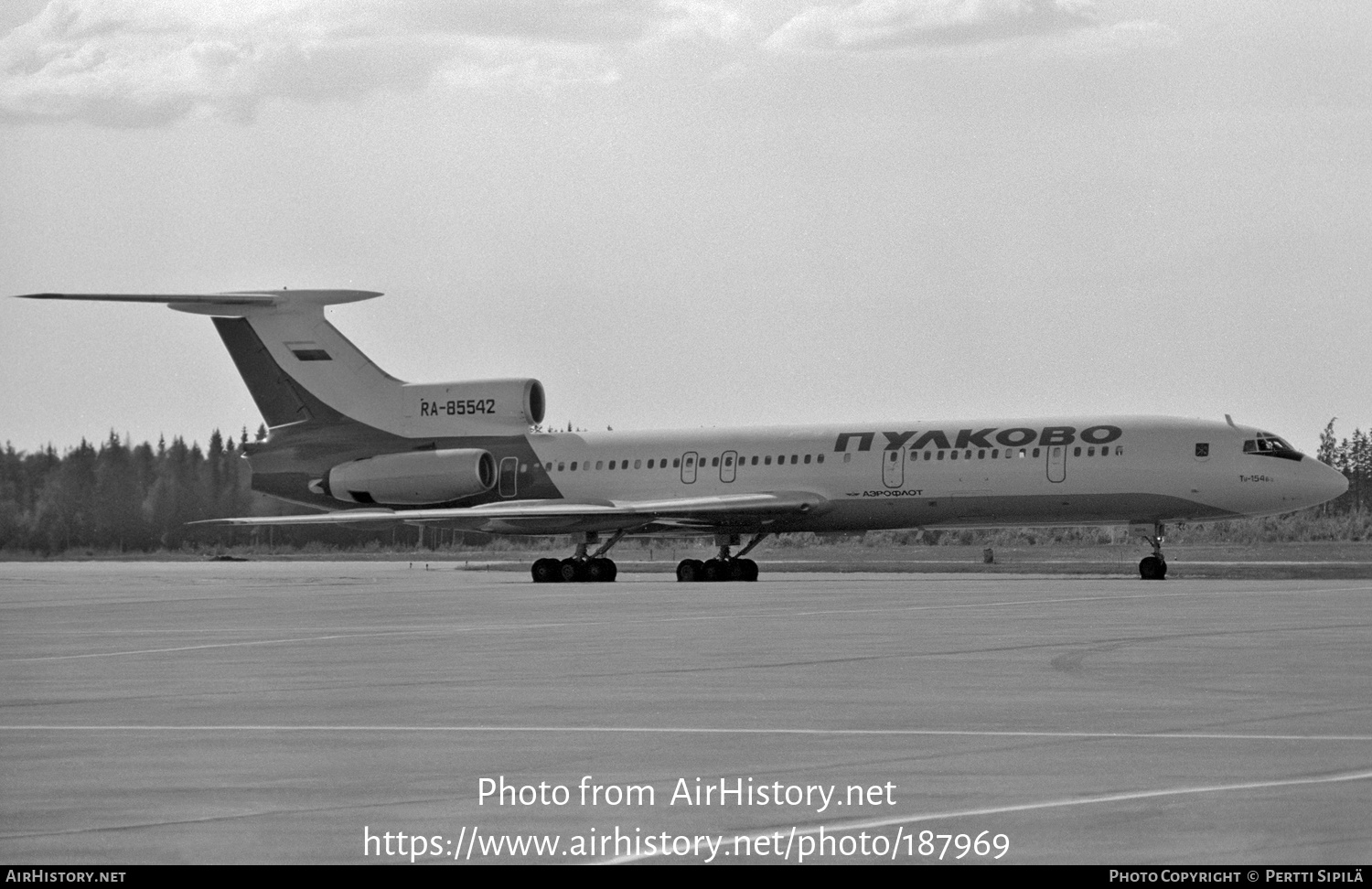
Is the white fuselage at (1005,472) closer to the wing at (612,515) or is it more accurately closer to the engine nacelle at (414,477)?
the wing at (612,515)

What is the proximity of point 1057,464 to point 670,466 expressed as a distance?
989 cm

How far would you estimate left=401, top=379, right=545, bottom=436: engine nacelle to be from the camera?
4881cm

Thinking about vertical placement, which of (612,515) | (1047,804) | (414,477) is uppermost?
(414,477)

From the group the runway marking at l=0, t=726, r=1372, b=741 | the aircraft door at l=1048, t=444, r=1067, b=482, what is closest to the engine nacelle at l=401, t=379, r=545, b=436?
the aircraft door at l=1048, t=444, r=1067, b=482

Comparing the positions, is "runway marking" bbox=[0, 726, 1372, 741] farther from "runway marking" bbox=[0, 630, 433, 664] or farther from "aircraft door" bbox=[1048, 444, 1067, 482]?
"aircraft door" bbox=[1048, 444, 1067, 482]

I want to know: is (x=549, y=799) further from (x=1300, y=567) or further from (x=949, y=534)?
(x=949, y=534)

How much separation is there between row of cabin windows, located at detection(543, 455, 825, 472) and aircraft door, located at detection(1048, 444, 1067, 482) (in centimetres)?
551

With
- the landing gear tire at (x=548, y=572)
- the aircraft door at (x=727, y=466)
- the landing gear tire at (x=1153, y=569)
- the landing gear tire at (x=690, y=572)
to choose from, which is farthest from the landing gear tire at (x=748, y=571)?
the landing gear tire at (x=1153, y=569)

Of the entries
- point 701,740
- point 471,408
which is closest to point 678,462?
point 471,408

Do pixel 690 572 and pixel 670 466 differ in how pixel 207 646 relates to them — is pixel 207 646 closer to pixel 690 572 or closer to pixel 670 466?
pixel 690 572

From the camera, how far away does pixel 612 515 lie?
45.5 meters

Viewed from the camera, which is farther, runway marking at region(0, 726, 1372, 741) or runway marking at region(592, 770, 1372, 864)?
runway marking at region(0, 726, 1372, 741)

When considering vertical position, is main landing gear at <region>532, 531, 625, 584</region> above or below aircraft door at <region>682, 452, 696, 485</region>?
below
